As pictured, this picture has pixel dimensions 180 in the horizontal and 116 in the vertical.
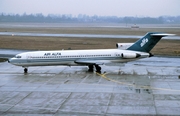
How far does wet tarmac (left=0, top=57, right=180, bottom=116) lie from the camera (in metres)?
25.4

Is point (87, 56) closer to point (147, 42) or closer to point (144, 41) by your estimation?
point (144, 41)

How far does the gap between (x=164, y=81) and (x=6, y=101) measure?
1693 centimetres

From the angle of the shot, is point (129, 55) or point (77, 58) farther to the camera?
point (77, 58)

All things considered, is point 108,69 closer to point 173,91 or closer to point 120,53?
point 120,53

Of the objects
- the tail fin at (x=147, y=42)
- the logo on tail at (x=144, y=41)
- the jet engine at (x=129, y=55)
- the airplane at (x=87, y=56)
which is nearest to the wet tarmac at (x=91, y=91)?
the airplane at (x=87, y=56)

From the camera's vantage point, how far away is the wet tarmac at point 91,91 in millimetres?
25359

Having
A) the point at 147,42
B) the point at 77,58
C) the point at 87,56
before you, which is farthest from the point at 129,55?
the point at 77,58

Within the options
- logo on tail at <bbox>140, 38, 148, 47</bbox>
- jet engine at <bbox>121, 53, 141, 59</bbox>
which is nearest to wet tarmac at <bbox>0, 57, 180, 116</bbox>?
jet engine at <bbox>121, 53, 141, 59</bbox>

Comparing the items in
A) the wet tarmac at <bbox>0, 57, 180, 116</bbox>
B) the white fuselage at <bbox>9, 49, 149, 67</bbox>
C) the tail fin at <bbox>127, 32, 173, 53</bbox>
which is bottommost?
the wet tarmac at <bbox>0, 57, 180, 116</bbox>

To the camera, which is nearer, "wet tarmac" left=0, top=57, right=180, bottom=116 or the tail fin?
"wet tarmac" left=0, top=57, right=180, bottom=116

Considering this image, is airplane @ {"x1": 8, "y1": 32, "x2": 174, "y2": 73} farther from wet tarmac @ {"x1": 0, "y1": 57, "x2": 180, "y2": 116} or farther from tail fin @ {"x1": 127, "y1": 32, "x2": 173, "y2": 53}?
wet tarmac @ {"x1": 0, "y1": 57, "x2": 180, "y2": 116}

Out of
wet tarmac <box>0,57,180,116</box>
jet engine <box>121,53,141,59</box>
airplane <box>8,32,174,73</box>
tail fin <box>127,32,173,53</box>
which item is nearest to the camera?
wet tarmac <box>0,57,180,116</box>

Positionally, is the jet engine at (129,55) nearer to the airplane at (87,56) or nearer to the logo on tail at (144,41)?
the airplane at (87,56)

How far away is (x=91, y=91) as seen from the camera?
31609mm
